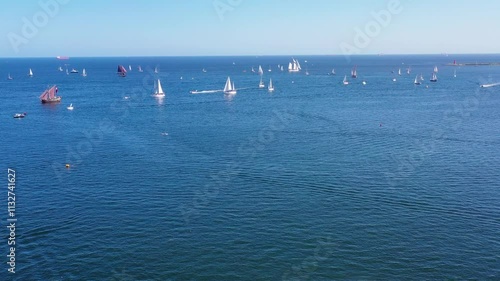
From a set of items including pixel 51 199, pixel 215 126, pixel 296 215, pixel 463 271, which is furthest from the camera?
pixel 215 126

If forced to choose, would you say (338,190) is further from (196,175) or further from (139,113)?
(139,113)

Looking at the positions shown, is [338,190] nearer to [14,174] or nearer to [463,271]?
[463,271]

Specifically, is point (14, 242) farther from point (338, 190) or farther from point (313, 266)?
point (338, 190)

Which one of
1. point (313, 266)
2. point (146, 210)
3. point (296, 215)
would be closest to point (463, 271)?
point (313, 266)

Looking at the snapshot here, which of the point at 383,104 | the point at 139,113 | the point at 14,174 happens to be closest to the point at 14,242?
the point at 14,174

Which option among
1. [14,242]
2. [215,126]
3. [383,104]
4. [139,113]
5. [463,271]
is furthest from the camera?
[383,104]

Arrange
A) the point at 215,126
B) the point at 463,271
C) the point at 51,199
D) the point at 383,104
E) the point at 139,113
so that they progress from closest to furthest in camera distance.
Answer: the point at 463,271 < the point at 51,199 < the point at 215,126 < the point at 139,113 < the point at 383,104

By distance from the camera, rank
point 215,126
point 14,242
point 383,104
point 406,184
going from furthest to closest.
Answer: point 383,104 < point 215,126 < point 406,184 < point 14,242

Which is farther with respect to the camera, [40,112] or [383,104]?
[383,104]

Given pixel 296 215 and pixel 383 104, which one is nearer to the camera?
pixel 296 215
